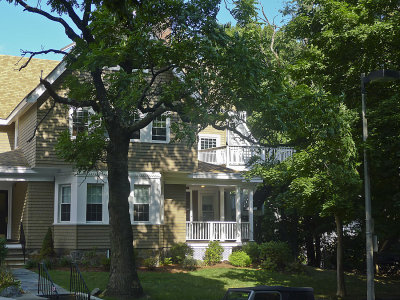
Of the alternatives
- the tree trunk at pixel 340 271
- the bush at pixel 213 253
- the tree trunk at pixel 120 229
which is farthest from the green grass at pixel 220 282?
the bush at pixel 213 253

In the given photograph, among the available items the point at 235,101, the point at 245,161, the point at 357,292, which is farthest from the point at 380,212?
the point at 245,161

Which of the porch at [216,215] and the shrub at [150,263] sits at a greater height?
the porch at [216,215]

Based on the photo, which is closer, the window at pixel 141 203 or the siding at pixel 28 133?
the siding at pixel 28 133

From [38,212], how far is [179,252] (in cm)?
652

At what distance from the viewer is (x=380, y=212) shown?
18.4m

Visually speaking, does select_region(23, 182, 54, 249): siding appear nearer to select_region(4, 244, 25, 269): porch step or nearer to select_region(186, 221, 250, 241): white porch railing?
select_region(4, 244, 25, 269): porch step

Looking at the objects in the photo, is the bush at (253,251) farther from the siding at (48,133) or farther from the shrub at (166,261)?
the siding at (48,133)

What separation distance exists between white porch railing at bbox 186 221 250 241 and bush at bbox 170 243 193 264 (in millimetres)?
1742

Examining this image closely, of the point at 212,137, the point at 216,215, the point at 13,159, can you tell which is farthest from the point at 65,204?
the point at 212,137

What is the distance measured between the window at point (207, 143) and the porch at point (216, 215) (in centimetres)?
373

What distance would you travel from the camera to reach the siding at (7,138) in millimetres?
28375

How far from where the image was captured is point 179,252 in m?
24.4

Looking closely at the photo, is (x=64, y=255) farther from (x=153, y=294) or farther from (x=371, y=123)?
(x=371, y=123)

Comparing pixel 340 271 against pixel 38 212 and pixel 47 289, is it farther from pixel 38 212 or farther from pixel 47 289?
pixel 38 212
